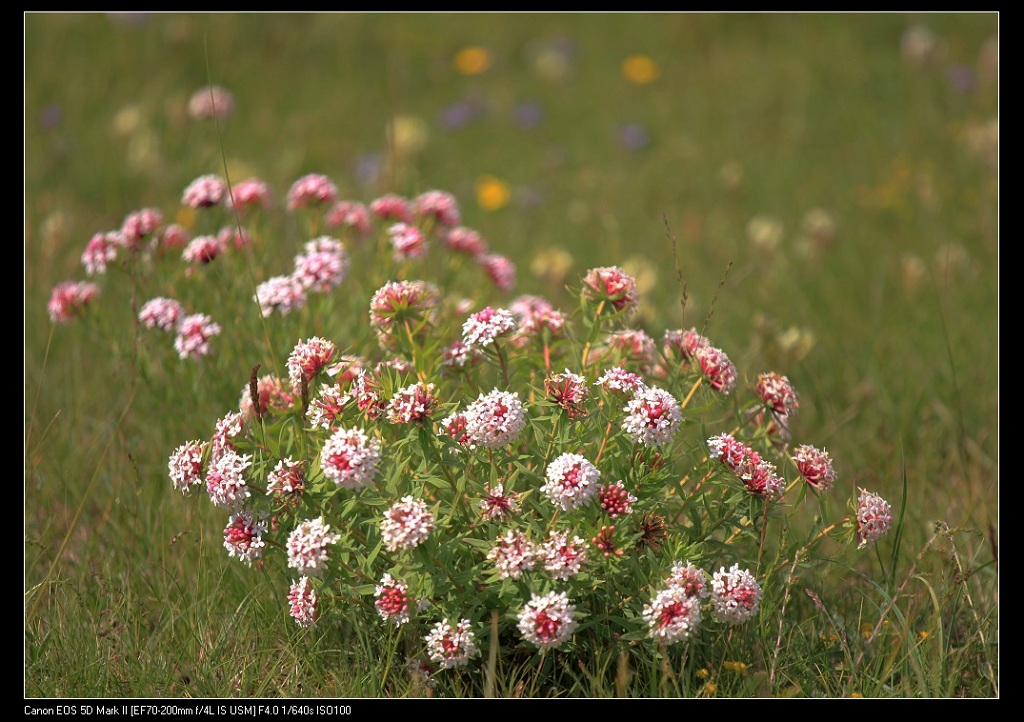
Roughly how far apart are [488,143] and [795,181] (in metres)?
2.03

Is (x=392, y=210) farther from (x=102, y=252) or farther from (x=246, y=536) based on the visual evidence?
(x=246, y=536)

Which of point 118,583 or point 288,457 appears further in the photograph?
point 118,583

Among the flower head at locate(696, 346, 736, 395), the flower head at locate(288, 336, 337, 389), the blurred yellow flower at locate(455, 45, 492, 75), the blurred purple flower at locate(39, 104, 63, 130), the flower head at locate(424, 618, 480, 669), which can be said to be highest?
the blurred yellow flower at locate(455, 45, 492, 75)

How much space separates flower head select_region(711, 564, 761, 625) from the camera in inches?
79.8

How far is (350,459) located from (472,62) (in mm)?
5927

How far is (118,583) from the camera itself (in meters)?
2.71

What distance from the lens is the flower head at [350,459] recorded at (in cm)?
189

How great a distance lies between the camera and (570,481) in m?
1.92

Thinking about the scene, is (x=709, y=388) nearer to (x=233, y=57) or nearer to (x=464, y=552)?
(x=464, y=552)

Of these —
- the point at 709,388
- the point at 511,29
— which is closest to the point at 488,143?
the point at 511,29

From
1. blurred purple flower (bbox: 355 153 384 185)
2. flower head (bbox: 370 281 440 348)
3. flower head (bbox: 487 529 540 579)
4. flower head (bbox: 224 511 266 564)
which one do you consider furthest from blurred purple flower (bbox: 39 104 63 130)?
flower head (bbox: 487 529 540 579)

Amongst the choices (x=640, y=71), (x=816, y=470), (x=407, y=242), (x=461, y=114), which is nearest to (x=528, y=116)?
(x=461, y=114)

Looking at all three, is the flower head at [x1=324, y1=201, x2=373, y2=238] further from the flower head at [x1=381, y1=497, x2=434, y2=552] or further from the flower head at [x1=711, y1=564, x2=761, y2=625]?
the flower head at [x1=711, y1=564, x2=761, y2=625]

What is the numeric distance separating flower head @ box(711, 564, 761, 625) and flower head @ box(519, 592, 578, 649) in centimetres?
31
